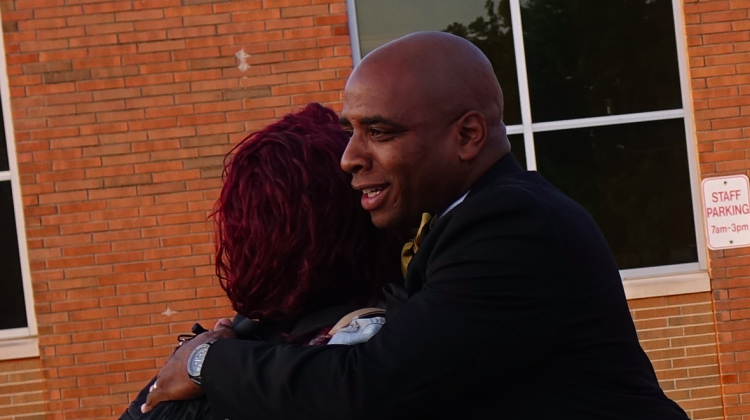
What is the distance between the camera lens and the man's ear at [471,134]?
1909mm

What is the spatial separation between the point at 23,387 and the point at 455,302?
5717 millimetres

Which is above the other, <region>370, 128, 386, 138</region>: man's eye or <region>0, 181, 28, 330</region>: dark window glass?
<region>370, 128, 386, 138</region>: man's eye

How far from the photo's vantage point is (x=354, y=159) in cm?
189

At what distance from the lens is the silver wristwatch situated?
189cm

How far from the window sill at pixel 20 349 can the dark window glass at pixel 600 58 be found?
3780 mm

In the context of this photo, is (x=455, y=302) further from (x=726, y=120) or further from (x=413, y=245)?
(x=726, y=120)

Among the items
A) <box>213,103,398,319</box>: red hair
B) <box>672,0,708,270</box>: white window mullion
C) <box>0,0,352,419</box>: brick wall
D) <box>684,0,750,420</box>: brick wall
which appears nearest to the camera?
<box>213,103,398,319</box>: red hair

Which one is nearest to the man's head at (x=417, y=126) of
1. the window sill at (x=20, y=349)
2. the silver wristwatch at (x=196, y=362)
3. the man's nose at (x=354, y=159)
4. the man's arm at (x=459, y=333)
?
the man's nose at (x=354, y=159)

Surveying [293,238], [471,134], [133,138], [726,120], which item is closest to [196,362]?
[293,238]

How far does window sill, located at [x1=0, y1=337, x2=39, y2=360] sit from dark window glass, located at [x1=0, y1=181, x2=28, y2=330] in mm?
193

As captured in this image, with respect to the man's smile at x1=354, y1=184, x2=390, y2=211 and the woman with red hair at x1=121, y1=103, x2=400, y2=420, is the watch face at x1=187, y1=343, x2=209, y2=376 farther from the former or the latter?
the man's smile at x1=354, y1=184, x2=390, y2=211

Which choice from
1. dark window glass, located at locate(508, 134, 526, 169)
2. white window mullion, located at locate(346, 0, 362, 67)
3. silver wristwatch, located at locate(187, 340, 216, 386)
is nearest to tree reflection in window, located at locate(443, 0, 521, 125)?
dark window glass, located at locate(508, 134, 526, 169)

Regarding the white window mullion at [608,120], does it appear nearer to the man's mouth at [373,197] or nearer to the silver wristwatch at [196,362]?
the man's mouth at [373,197]

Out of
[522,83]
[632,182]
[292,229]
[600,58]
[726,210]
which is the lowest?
[726,210]
